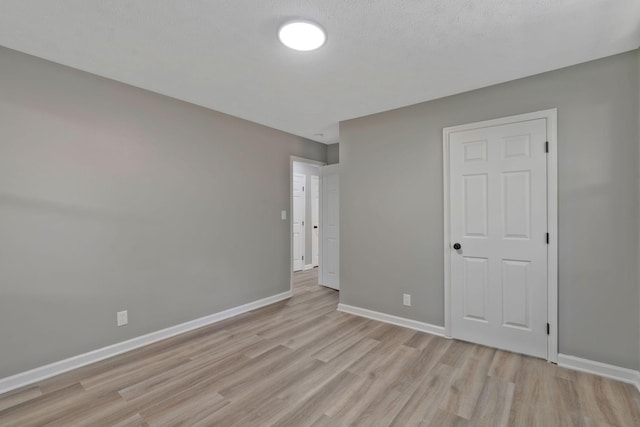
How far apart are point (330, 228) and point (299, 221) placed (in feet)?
5.79

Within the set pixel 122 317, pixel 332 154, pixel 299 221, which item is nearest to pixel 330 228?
pixel 332 154

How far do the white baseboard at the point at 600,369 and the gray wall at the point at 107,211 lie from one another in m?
3.32

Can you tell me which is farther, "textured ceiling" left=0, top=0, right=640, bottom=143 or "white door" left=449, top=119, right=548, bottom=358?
"white door" left=449, top=119, right=548, bottom=358

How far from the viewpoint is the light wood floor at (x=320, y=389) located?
1.85 meters

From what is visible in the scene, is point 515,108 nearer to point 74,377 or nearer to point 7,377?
point 74,377

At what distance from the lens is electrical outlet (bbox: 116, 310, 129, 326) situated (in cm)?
268

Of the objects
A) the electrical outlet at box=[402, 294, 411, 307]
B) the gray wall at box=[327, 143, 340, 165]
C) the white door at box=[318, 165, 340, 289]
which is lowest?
the electrical outlet at box=[402, 294, 411, 307]

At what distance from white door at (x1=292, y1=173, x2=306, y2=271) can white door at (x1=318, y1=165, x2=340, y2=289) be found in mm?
1526

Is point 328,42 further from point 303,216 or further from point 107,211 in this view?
point 303,216

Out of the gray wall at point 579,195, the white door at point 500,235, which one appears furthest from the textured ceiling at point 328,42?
the white door at point 500,235

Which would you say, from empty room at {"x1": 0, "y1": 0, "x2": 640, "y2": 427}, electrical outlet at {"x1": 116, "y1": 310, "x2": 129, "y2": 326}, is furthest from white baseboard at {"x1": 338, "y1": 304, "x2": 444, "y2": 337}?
electrical outlet at {"x1": 116, "y1": 310, "x2": 129, "y2": 326}

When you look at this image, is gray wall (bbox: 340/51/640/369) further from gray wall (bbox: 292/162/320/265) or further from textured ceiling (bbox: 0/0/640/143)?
gray wall (bbox: 292/162/320/265)

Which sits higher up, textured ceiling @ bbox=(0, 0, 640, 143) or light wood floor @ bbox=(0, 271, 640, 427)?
textured ceiling @ bbox=(0, 0, 640, 143)

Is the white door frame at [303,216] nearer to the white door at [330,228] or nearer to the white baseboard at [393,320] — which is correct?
the white door at [330,228]
